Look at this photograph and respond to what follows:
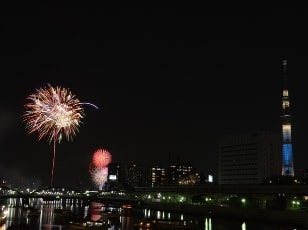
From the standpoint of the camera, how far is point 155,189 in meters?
143

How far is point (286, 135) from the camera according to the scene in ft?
534

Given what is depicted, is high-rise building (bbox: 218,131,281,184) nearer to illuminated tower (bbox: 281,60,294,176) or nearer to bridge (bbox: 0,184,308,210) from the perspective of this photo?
illuminated tower (bbox: 281,60,294,176)

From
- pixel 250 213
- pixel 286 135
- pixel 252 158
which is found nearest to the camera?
pixel 250 213

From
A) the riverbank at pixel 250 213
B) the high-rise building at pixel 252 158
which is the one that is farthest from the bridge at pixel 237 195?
the high-rise building at pixel 252 158

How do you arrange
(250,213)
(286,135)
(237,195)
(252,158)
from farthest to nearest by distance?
(252,158), (286,135), (237,195), (250,213)

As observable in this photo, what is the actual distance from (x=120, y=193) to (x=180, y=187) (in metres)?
78.3

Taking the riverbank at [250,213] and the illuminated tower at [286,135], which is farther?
the illuminated tower at [286,135]

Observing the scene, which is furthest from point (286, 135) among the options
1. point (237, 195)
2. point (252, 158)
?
point (237, 195)

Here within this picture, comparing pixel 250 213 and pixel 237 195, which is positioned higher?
pixel 237 195

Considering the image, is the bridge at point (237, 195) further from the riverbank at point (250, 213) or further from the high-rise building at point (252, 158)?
the high-rise building at point (252, 158)

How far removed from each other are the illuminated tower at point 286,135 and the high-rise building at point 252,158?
330 inches

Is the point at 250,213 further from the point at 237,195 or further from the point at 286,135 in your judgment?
the point at 286,135

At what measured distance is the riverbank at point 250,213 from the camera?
237 ft

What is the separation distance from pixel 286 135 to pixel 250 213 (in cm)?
8632
